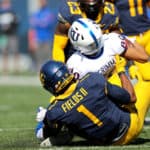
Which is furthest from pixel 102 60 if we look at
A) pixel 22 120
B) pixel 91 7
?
pixel 22 120

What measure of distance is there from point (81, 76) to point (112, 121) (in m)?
0.52

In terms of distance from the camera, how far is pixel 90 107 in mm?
6207

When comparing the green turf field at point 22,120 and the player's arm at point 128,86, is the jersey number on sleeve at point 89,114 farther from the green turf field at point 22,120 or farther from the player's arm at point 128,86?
the player's arm at point 128,86

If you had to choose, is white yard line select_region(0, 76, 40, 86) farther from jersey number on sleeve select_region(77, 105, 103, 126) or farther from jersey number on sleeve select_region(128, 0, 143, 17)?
jersey number on sleeve select_region(77, 105, 103, 126)

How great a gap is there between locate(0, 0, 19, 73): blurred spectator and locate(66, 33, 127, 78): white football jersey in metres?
11.5

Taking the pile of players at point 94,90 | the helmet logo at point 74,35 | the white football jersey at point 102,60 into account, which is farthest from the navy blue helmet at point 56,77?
the helmet logo at point 74,35

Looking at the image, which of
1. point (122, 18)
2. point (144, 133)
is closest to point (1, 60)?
point (122, 18)

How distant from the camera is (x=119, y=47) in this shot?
22.1ft

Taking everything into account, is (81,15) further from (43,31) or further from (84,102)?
(43,31)

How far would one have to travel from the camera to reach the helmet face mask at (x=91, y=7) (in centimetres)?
741

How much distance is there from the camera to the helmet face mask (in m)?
7.41

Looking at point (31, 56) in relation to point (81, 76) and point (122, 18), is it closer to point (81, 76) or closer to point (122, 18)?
point (122, 18)

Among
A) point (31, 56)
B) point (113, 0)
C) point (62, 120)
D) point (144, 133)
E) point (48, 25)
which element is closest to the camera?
point (62, 120)

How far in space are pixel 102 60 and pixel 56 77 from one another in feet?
2.06
